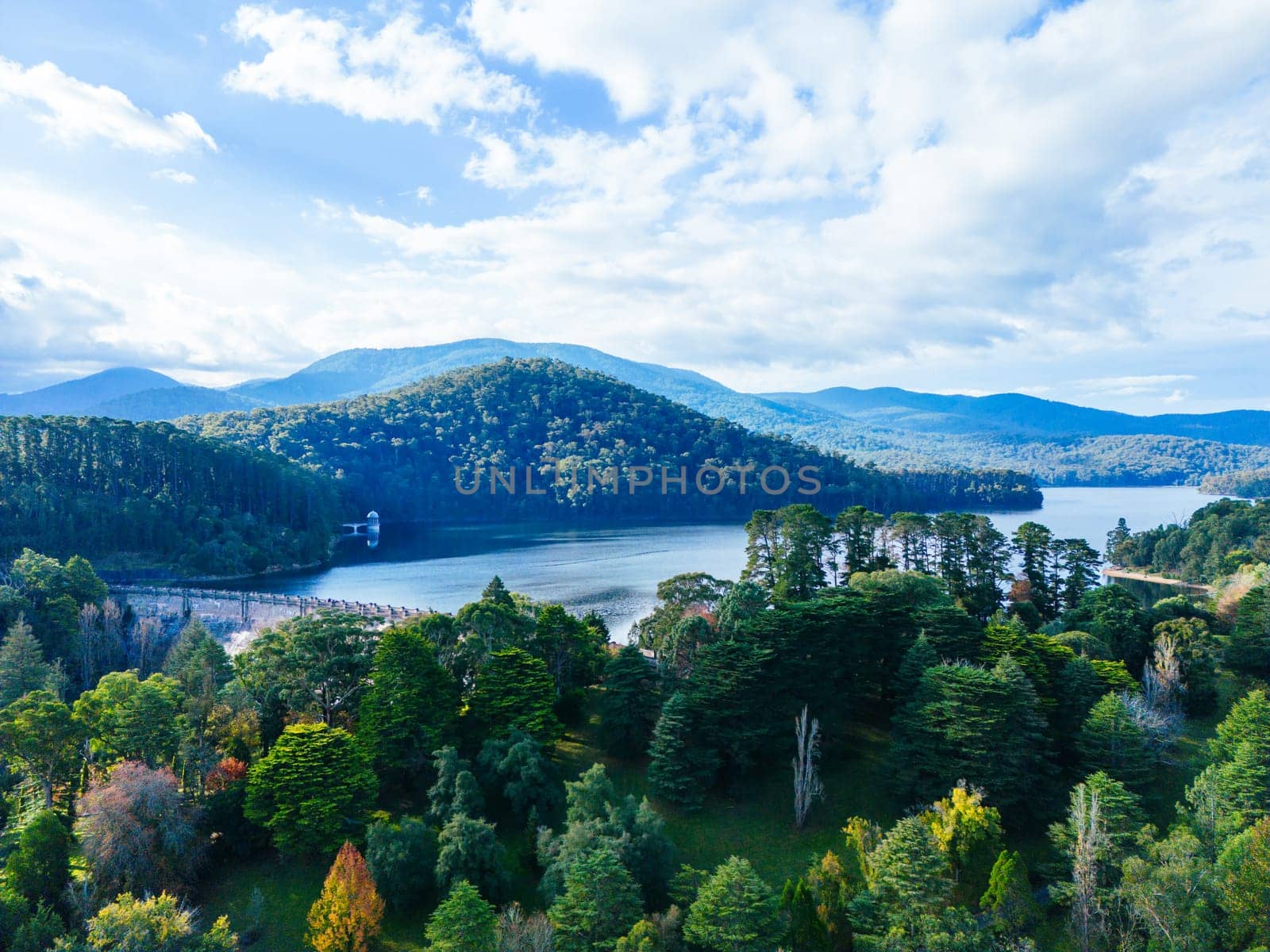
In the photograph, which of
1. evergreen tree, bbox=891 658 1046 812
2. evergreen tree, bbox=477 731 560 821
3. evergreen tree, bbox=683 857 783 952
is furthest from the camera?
evergreen tree, bbox=477 731 560 821

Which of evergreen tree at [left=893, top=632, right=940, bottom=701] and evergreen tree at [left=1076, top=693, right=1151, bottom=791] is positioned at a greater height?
evergreen tree at [left=893, top=632, right=940, bottom=701]

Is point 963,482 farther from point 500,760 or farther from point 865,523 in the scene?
point 500,760

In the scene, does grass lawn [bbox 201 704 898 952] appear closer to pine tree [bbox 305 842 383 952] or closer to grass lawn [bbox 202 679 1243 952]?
grass lawn [bbox 202 679 1243 952]

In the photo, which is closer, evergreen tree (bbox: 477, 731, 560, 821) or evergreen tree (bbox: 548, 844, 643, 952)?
evergreen tree (bbox: 548, 844, 643, 952)

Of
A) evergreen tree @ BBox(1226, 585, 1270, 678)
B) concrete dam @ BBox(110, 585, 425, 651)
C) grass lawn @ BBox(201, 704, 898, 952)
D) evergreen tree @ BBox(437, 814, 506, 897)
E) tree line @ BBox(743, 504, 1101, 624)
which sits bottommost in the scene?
grass lawn @ BBox(201, 704, 898, 952)

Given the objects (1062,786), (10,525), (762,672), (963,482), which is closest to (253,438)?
(10,525)

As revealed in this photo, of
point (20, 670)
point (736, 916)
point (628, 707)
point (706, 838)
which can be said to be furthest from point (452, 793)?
point (20, 670)

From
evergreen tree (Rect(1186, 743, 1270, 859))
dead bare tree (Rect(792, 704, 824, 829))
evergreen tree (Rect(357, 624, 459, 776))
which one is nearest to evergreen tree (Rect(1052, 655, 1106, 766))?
evergreen tree (Rect(1186, 743, 1270, 859))

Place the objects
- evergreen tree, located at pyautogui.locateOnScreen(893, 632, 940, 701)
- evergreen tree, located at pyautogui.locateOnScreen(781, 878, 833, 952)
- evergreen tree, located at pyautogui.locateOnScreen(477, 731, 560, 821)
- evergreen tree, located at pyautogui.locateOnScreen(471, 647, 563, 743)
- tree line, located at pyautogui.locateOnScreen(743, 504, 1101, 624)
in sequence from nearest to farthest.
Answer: evergreen tree, located at pyautogui.locateOnScreen(781, 878, 833, 952) → evergreen tree, located at pyautogui.locateOnScreen(477, 731, 560, 821) → evergreen tree, located at pyautogui.locateOnScreen(471, 647, 563, 743) → evergreen tree, located at pyautogui.locateOnScreen(893, 632, 940, 701) → tree line, located at pyautogui.locateOnScreen(743, 504, 1101, 624)
